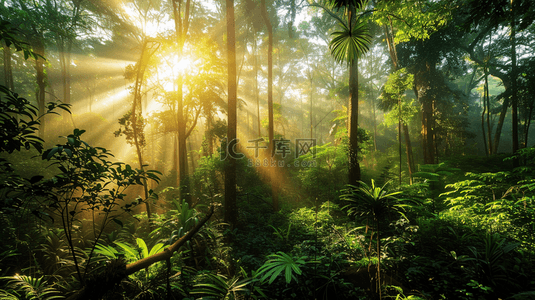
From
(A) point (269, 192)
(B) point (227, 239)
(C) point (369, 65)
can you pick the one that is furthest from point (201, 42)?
(C) point (369, 65)

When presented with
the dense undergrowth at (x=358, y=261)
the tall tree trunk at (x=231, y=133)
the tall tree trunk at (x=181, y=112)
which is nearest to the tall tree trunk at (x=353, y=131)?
the dense undergrowth at (x=358, y=261)

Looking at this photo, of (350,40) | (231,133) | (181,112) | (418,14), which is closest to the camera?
(350,40)

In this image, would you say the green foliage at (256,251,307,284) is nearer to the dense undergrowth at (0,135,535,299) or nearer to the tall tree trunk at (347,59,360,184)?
the dense undergrowth at (0,135,535,299)

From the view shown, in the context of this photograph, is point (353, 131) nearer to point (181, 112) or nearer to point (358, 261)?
point (358, 261)

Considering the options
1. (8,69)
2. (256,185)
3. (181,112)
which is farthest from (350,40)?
(8,69)

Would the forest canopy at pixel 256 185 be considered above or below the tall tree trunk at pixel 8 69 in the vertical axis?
below

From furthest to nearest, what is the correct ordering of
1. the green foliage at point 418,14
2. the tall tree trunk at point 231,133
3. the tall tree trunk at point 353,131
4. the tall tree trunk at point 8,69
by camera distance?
the tall tree trunk at point 8,69
the tall tree trunk at point 353,131
the tall tree trunk at point 231,133
the green foliage at point 418,14

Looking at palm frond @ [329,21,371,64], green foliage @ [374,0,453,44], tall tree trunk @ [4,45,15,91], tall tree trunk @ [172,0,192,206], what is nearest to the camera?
palm frond @ [329,21,371,64]

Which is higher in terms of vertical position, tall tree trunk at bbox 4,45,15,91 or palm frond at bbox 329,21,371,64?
tall tree trunk at bbox 4,45,15,91

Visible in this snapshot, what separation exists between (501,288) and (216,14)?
89.9ft

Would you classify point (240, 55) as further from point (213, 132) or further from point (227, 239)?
point (227, 239)

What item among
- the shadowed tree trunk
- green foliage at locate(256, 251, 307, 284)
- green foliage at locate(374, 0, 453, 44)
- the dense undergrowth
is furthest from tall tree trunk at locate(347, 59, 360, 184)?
green foliage at locate(256, 251, 307, 284)

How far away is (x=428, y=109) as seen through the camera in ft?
48.4

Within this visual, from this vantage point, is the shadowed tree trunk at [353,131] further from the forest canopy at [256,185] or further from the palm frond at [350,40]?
the palm frond at [350,40]
